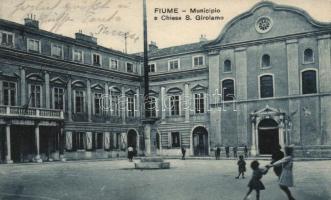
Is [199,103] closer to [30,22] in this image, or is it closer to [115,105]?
[115,105]

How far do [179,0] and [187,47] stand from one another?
1143 inches

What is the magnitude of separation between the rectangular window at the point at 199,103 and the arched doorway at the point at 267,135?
6.20 metres

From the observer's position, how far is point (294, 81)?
34.2 metres

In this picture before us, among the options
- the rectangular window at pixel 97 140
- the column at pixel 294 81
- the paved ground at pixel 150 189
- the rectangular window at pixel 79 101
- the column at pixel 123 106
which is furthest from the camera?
the column at pixel 123 106

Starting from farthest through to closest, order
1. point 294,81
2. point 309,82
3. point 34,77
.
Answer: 1. point 294,81
2. point 309,82
3. point 34,77

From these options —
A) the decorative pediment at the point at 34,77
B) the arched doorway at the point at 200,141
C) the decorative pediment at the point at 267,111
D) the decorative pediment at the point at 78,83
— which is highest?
the decorative pediment at the point at 34,77

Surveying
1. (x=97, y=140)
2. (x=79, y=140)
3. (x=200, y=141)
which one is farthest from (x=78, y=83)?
(x=200, y=141)

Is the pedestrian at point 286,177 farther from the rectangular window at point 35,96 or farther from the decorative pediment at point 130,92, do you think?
the decorative pediment at point 130,92

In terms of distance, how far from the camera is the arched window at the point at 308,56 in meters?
33.5

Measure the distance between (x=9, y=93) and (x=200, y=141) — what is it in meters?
17.5

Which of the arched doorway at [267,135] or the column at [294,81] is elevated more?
the column at [294,81]

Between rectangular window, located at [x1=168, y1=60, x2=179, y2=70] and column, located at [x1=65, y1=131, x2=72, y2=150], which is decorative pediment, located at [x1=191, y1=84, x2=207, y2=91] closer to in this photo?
rectangular window, located at [x1=168, y1=60, x2=179, y2=70]

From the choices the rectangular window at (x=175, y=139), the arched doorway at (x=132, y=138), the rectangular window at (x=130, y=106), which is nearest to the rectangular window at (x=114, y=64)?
the rectangular window at (x=130, y=106)

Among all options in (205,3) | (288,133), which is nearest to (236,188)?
(205,3)
